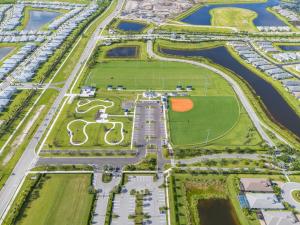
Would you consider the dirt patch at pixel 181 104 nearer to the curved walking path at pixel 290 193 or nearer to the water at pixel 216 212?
the water at pixel 216 212

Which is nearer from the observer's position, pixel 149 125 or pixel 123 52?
pixel 149 125

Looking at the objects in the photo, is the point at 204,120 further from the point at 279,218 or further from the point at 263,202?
the point at 279,218

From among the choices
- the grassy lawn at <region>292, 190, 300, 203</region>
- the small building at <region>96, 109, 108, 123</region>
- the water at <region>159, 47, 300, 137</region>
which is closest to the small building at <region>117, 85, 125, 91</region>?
the small building at <region>96, 109, 108, 123</region>

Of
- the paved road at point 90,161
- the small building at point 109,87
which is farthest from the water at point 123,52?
the paved road at point 90,161

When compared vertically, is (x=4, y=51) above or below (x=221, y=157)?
above

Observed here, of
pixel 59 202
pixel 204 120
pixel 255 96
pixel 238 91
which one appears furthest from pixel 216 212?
pixel 238 91

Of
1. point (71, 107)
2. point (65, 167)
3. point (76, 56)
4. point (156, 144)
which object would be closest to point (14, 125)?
point (71, 107)
